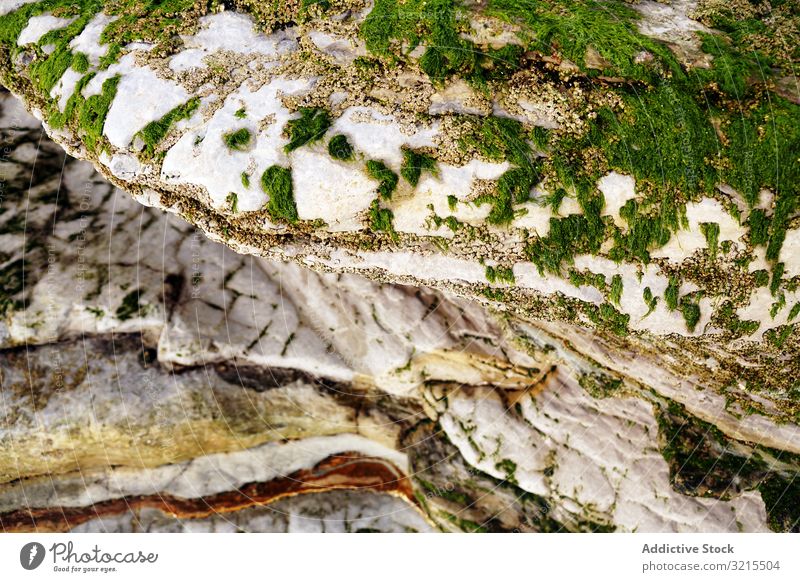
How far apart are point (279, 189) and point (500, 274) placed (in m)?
2.44

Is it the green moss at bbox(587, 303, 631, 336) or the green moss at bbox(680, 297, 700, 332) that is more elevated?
the green moss at bbox(680, 297, 700, 332)

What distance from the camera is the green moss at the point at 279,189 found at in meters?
5.36

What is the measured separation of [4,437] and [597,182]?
8.76 meters

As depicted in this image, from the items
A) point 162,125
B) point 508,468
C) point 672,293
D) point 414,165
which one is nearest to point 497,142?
point 414,165

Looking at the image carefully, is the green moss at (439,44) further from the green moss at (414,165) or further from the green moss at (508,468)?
the green moss at (508,468)

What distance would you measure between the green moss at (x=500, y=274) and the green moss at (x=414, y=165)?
124 cm

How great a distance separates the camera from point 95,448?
824 centimetres

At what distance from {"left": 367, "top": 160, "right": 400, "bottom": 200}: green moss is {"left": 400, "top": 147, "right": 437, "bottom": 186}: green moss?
0.36ft

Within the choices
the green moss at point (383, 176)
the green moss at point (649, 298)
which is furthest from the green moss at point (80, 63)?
the green moss at point (649, 298)

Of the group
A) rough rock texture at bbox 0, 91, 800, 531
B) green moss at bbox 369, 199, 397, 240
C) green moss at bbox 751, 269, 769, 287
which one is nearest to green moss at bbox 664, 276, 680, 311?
green moss at bbox 751, 269, 769, 287

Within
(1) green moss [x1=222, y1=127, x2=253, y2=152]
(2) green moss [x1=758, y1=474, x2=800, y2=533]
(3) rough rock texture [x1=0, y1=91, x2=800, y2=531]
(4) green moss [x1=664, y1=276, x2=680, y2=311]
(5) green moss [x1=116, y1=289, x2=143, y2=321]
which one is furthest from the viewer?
(5) green moss [x1=116, y1=289, x2=143, y2=321]

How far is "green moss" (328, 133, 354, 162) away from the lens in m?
5.30

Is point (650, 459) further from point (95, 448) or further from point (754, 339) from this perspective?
point (95, 448)

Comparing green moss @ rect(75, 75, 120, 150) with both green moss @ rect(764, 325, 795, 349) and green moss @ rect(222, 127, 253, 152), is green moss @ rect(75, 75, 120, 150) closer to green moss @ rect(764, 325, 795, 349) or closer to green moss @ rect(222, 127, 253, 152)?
green moss @ rect(222, 127, 253, 152)
